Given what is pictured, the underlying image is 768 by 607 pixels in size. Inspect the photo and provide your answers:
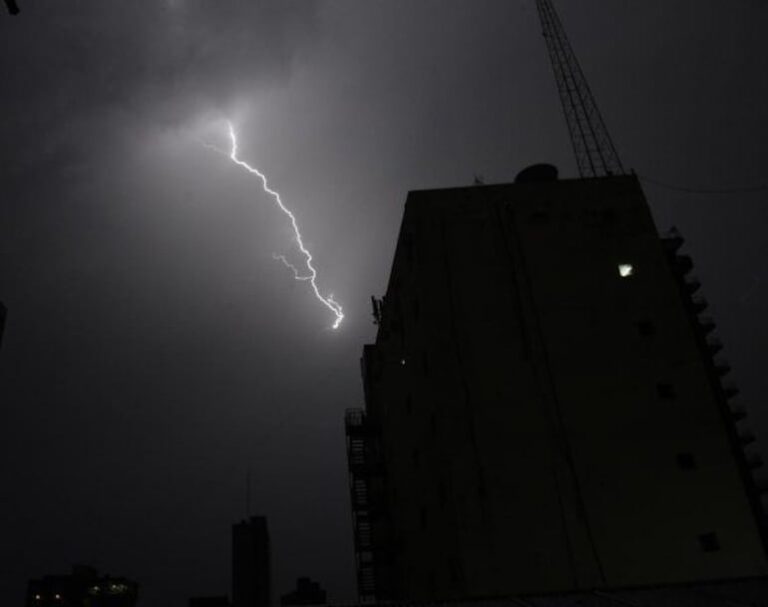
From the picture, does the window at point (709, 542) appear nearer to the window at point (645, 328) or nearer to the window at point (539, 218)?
the window at point (645, 328)

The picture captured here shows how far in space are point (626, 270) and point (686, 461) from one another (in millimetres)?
8354

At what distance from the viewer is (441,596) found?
24.1 metres

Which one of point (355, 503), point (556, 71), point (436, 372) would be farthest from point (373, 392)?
point (556, 71)

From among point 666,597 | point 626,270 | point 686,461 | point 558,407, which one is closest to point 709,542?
point 686,461

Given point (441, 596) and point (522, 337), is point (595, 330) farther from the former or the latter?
point (441, 596)

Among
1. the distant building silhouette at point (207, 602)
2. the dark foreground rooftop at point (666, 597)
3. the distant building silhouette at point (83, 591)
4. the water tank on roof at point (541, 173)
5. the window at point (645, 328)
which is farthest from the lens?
the distant building silhouette at point (207, 602)

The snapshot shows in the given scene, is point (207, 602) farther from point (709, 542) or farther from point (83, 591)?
point (709, 542)

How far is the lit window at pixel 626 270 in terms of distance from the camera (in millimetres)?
25406

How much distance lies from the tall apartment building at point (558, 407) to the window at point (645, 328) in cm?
5

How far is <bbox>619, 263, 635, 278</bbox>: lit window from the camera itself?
2541cm

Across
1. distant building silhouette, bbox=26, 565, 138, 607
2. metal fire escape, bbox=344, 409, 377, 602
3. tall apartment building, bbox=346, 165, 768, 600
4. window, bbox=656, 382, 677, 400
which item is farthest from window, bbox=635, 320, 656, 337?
distant building silhouette, bbox=26, 565, 138, 607

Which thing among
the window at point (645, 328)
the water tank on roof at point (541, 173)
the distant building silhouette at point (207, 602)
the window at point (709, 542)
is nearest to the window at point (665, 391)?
the window at point (645, 328)

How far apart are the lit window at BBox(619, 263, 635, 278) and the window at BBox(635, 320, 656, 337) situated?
2.26 metres

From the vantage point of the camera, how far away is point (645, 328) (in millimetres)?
24406
